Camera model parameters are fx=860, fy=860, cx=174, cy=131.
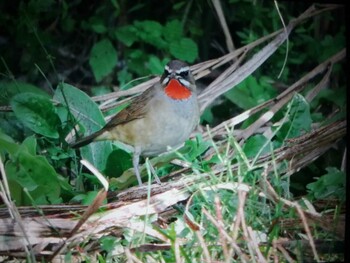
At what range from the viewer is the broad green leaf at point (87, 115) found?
4.55 metres

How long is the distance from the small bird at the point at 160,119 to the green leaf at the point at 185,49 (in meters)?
1.23

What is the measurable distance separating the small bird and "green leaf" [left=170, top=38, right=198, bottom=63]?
4.05 ft

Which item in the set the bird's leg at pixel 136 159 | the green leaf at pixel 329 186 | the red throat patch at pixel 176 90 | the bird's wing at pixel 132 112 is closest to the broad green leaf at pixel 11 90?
the bird's wing at pixel 132 112

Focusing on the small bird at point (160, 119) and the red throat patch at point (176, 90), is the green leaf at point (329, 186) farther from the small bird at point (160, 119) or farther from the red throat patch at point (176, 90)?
the red throat patch at point (176, 90)

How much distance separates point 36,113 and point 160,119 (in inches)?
25.6

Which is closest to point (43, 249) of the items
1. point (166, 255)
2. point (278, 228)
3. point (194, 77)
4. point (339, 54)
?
point (166, 255)

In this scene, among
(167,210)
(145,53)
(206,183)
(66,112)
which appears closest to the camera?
(206,183)

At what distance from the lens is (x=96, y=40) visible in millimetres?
6457

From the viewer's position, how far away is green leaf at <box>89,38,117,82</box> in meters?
5.86

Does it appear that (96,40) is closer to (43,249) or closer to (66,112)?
(66,112)

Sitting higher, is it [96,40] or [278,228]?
[96,40]

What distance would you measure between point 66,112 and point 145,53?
62.6 inches

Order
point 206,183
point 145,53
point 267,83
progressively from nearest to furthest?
point 206,183
point 267,83
point 145,53

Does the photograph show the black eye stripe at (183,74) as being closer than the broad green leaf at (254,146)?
No
